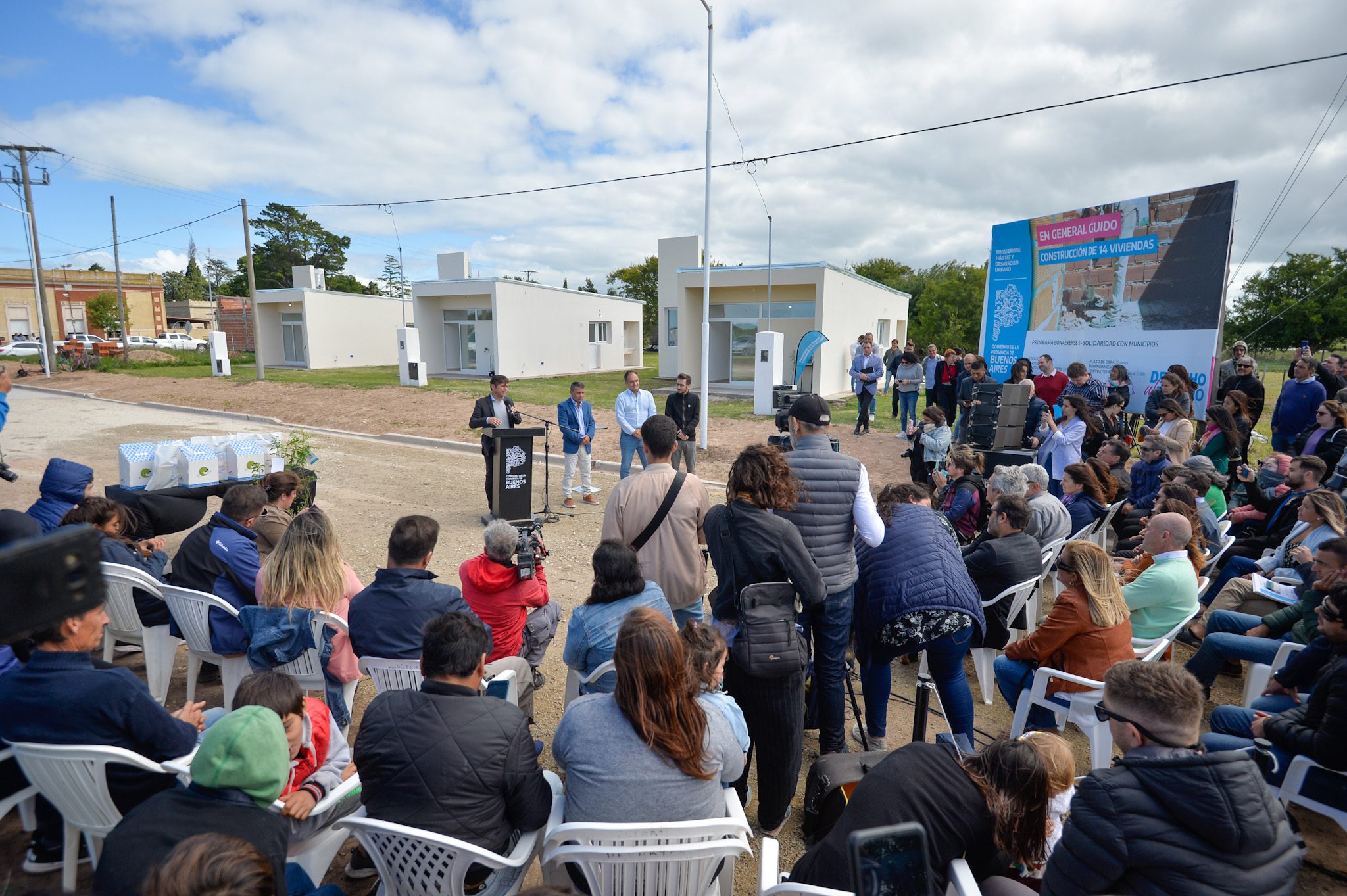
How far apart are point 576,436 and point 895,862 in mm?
7554

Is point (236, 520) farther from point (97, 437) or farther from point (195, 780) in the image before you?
point (97, 437)

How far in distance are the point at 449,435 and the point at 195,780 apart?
1290cm

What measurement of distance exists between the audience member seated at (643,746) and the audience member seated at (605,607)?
755 millimetres

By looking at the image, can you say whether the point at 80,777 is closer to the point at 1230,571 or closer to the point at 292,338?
the point at 1230,571

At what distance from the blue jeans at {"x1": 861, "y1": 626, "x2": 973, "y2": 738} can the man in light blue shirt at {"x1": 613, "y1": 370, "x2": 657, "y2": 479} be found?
5.59 m

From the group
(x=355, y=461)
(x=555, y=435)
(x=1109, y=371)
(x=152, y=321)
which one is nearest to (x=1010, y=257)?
(x=1109, y=371)

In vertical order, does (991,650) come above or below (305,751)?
below

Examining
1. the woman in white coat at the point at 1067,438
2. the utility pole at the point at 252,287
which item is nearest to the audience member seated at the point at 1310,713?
the woman in white coat at the point at 1067,438

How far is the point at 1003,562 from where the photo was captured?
4.18 metres

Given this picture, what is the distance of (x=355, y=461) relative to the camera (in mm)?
11680

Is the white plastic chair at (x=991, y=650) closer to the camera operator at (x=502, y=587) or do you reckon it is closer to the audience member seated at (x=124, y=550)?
the camera operator at (x=502, y=587)

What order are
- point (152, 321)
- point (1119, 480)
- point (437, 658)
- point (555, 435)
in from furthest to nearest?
point (152, 321)
point (555, 435)
point (1119, 480)
point (437, 658)

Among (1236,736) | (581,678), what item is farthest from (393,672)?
(1236,736)

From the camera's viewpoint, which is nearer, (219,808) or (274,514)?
(219,808)
